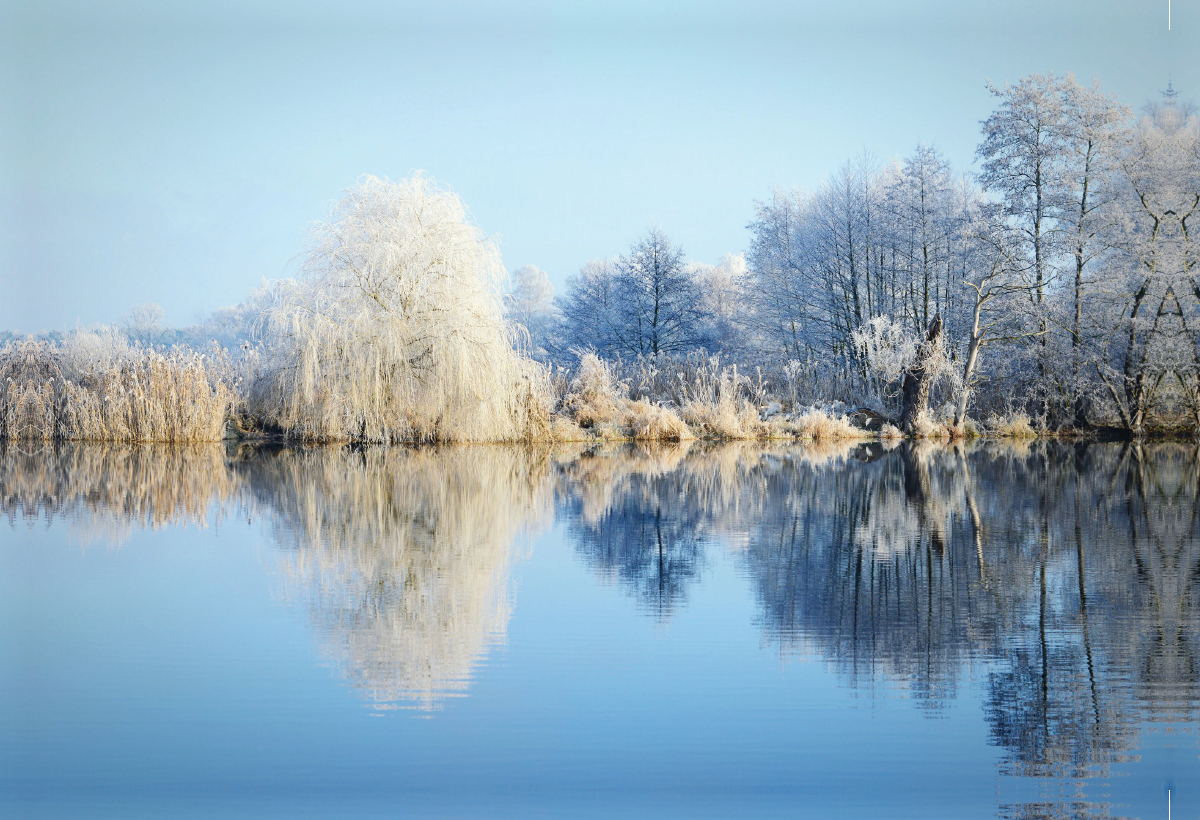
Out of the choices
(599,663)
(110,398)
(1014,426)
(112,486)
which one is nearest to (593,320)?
(1014,426)

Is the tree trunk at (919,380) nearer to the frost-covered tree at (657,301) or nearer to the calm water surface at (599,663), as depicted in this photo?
the calm water surface at (599,663)

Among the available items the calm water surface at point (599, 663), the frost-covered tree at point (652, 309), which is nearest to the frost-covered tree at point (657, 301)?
the frost-covered tree at point (652, 309)

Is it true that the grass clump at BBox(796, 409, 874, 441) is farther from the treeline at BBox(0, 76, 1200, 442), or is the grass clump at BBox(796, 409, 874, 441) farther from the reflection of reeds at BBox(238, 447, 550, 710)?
the reflection of reeds at BBox(238, 447, 550, 710)

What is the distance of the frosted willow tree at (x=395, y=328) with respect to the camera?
18359 mm

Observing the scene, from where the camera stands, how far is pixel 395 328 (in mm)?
18344

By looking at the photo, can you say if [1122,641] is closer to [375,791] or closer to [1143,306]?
[375,791]

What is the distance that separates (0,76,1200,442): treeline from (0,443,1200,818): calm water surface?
9.67 meters

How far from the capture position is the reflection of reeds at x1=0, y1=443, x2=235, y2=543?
9203 mm

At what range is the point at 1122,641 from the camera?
474 centimetres

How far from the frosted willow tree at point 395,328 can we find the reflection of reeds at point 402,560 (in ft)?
15.2

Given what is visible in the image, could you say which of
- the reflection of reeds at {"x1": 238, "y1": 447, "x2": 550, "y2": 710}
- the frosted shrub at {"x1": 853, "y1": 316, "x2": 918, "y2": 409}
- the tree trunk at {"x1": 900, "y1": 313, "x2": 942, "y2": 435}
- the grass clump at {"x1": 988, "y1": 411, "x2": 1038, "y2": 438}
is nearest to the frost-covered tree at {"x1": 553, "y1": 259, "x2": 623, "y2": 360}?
the frosted shrub at {"x1": 853, "y1": 316, "x2": 918, "y2": 409}

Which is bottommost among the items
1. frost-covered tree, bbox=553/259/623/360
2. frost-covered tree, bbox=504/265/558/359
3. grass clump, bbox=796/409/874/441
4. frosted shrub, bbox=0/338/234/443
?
grass clump, bbox=796/409/874/441

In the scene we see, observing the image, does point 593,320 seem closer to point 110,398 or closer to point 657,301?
point 657,301

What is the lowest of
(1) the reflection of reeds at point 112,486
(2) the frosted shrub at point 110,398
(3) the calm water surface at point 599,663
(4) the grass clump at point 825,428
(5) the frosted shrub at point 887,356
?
(3) the calm water surface at point 599,663
